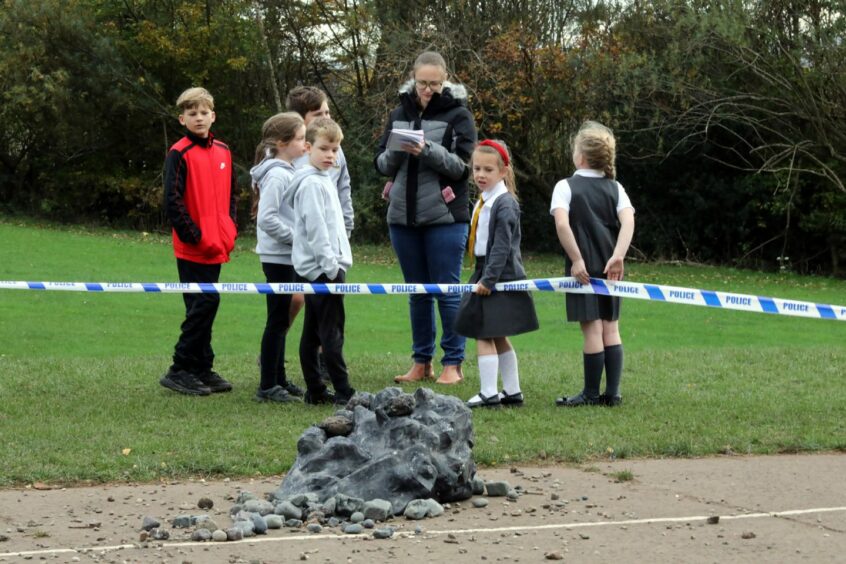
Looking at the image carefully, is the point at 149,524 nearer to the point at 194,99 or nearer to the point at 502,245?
the point at 502,245

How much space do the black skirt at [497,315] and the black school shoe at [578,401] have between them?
60 centimetres

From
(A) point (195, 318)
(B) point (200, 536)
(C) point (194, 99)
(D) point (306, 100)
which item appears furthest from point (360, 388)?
(B) point (200, 536)

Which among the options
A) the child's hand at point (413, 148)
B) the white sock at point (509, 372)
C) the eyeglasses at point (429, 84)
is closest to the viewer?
the white sock at point (509, 372)

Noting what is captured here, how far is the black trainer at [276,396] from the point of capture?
9.11 meters

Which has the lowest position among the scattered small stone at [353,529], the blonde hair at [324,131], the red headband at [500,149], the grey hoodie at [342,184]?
the scattered small stone at [353,529]

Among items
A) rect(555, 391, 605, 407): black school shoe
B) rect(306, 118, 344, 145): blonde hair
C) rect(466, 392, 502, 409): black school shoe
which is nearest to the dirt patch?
rect(466, 392, 502, 409): black school shoe

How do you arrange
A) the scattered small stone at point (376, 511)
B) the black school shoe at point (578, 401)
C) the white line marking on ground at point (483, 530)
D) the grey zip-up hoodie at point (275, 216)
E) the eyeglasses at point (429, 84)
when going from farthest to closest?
the eyeglasses at point (429, 84) → the grey zip-up hoodie at point (275, 216) → the black school shoe at point (578, 401) → the scattered small stone at point (376, 511) → the white line marking on ground at point (483, 530)

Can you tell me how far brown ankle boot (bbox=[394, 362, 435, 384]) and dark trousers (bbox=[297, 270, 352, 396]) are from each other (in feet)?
3.89

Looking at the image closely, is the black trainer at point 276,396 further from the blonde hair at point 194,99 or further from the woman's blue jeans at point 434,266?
the blonde hair at point 194,99

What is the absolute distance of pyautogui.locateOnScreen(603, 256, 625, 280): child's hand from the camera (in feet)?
28.9

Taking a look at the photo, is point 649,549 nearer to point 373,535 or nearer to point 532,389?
point 373,535

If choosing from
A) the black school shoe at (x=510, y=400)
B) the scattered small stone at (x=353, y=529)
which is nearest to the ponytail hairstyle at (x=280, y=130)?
the black school shoe at (x=510, y=400)

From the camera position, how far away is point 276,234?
927 cm

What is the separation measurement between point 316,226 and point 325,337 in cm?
76
